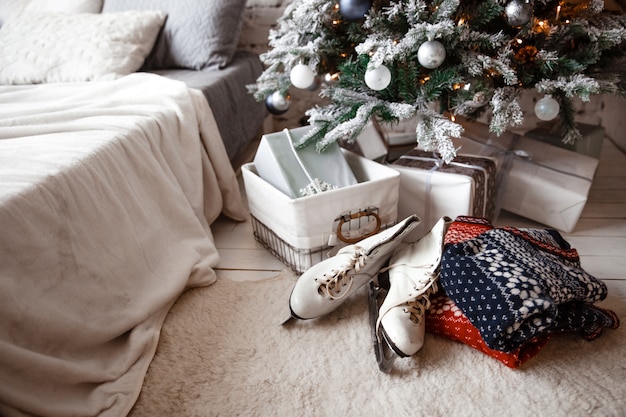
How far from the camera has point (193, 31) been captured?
1658mm

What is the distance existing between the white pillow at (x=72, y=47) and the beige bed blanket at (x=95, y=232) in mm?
116

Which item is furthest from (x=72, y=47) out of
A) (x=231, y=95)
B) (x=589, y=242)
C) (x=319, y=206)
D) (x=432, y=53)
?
(x=589, y=242)

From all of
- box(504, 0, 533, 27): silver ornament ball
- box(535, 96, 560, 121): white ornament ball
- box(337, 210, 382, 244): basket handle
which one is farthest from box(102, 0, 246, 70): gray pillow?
box(535, 96, 560, 121): white ornament ball

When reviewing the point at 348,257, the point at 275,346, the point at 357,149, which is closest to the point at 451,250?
the point at 348,257

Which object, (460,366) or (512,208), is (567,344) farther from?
(512,208)

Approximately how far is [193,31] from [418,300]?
4.32ft

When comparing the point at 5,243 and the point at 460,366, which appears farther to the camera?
the point at 460,366

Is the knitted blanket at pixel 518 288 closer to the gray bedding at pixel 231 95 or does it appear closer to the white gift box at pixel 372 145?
the white gift box at pixel 372 145

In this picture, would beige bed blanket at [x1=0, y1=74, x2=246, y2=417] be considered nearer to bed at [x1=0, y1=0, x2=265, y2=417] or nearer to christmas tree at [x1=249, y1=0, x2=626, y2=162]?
bed at [x1=0, y1=0, x2=265, y2=417]

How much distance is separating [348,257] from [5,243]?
2.22 feet

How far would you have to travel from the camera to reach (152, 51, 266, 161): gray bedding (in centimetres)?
152

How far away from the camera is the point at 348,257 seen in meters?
1.03

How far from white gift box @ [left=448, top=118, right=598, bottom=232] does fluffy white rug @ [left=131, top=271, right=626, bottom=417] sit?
34 cm

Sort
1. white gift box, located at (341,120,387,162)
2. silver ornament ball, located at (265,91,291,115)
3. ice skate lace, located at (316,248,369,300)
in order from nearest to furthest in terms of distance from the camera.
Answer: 1. ice skate lace, located at (316,248,369,300)
2. silver ornament ball, located at (265,91,291,115)
3. white gift box, located at (341,120,387,162)
